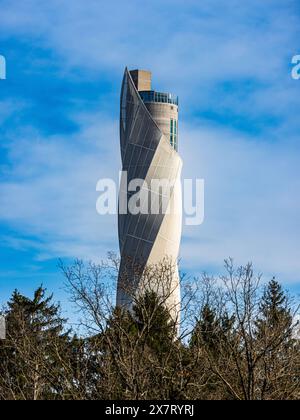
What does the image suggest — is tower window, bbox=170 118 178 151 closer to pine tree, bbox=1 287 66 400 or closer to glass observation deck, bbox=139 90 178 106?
glass observation deck, bbox=139 90 178 106

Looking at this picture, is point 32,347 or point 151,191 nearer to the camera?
point 32,347

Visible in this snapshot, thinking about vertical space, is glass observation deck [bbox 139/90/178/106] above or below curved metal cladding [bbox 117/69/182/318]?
above

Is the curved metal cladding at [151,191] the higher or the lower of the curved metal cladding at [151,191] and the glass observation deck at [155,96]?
the lower

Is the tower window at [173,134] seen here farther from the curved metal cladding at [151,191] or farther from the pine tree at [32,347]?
the pine tree at [32,347]

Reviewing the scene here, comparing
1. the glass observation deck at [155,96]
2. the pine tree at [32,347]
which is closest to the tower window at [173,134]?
the glass observation deck at [155,96]

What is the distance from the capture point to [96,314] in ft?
77.9

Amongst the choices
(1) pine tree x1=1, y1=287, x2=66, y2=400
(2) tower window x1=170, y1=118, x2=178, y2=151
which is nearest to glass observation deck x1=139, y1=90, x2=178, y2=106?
(2) tower window x1=170, y1=118, x2=178, y2=151

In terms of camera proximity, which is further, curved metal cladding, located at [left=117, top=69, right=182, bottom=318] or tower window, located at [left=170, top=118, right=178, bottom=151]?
tower window, located at [left=170, top=118, right=178, bottom=151]

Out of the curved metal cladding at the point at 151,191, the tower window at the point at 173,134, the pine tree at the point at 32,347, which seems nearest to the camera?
the pine tree at the point at 32,347

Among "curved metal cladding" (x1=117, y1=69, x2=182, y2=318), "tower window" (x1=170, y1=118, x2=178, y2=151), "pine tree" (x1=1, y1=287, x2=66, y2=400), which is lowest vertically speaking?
"pine tree" (x1=1, y1=287, x2=66, y2=400)

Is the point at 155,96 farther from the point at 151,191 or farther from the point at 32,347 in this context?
the point at 32,347

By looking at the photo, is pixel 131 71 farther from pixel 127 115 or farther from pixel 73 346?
pixel 73 346

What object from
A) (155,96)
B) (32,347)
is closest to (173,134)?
(155,96)
